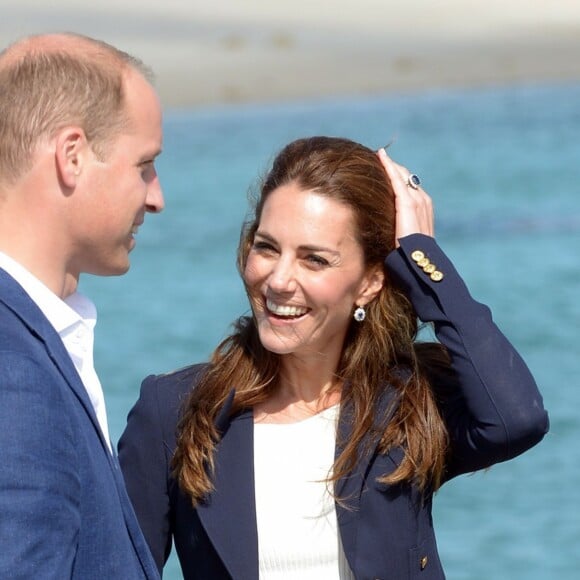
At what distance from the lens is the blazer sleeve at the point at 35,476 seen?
5.92 ft

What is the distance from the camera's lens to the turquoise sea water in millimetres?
6910

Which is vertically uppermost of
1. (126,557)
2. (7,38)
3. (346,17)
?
(346,17)

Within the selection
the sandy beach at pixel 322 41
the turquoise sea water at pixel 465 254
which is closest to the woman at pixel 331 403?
the turquoise sea water at pixel 465 254

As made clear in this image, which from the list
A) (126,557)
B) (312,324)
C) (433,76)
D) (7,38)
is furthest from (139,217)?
(433,76)

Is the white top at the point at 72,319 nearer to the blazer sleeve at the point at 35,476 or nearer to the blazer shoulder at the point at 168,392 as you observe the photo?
the blazer sleeve at the point at 35,476

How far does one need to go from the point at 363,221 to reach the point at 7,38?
1661 centimetres

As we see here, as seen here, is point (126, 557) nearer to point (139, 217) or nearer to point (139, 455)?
point (139, 217)

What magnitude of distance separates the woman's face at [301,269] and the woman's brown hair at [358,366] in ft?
0.11

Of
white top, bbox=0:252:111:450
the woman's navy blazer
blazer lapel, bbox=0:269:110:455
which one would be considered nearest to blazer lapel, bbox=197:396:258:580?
the woman's navy blazer

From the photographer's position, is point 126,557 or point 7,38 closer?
point 126,557

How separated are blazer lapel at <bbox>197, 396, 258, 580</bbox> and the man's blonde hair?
100 centimetres

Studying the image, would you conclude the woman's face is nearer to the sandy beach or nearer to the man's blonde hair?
the man's blonde hair

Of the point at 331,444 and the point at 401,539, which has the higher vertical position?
the point at 331,444

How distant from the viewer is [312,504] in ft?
9.52
